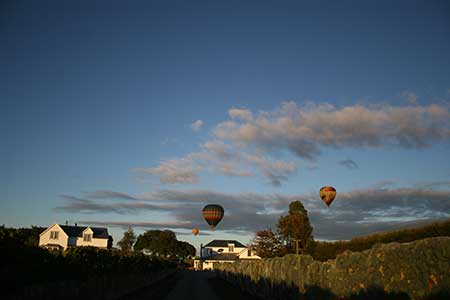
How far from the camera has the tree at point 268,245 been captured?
2464 inches

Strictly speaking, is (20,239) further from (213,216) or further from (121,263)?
(213,216)

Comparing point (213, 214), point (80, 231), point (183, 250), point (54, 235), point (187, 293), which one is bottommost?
point (183, 250)

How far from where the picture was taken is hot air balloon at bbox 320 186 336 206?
39.2 metres

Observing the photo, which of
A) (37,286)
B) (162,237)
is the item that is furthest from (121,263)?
(162,237)

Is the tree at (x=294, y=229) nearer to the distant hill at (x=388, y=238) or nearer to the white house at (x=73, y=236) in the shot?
the distant hill at (x=388, y=238)

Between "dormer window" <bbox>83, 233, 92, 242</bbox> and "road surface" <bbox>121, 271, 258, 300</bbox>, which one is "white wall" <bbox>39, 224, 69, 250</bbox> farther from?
"road surface" <bbox>121, 271, 258, 300</bbox>

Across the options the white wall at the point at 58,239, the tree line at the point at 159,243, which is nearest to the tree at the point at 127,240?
the tree line at the point at 159,243

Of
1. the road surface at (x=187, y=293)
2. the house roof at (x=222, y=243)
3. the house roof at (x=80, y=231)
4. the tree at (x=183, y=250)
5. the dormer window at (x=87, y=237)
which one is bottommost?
the tree at (x=183, y=250)

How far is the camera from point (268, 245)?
208ft

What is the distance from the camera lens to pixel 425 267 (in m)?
8.94

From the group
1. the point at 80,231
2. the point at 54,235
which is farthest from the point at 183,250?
the point at 54,235

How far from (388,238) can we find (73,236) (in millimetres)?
71196

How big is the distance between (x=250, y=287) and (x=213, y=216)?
86.1 feet

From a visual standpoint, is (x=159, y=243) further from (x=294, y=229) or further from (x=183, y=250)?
(x=294, y=229)
